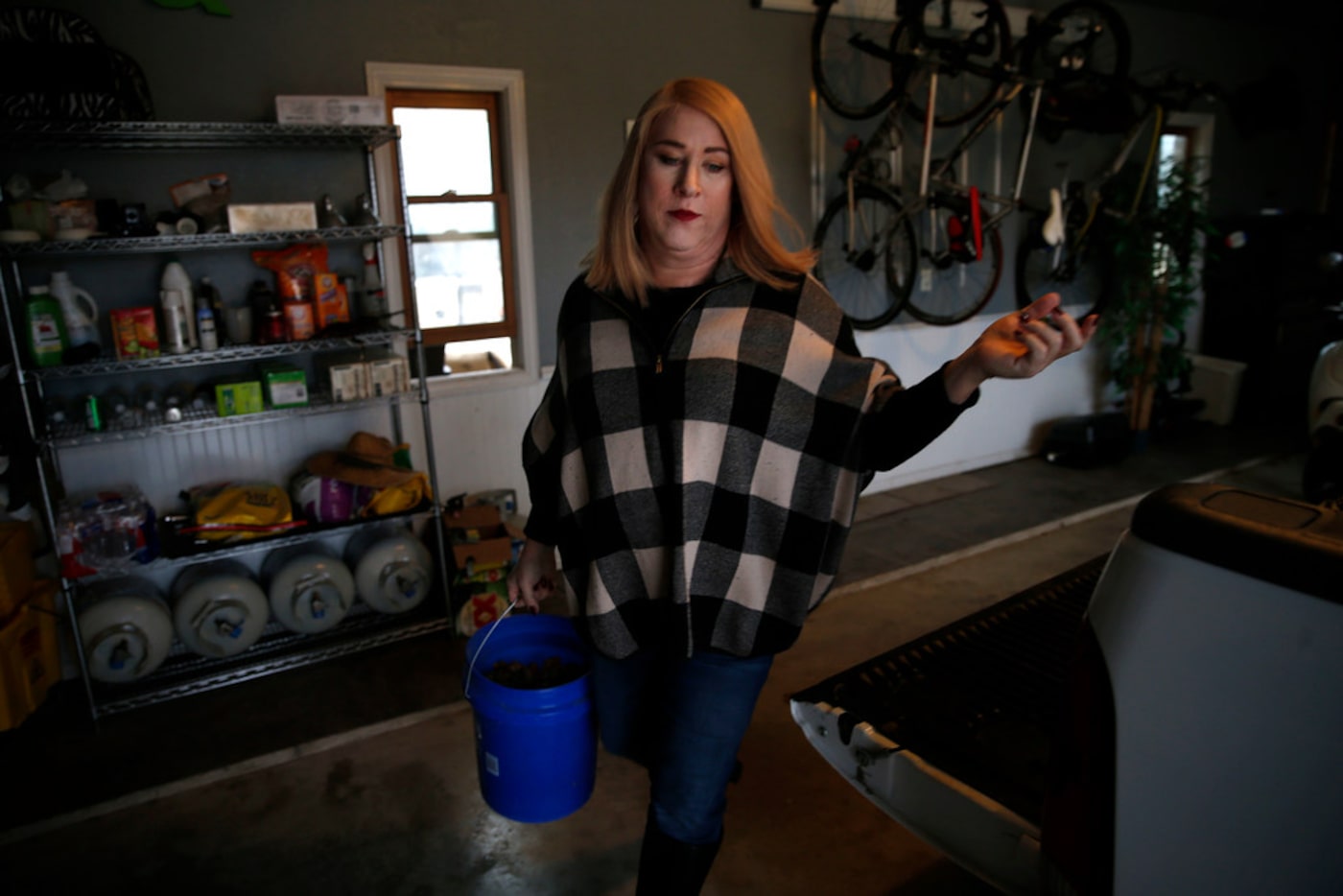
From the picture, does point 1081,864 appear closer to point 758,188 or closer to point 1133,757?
point 1133,757

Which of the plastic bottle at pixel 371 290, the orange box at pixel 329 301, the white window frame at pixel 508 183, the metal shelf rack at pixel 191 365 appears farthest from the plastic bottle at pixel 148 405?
the white window frame at pixel 508 183

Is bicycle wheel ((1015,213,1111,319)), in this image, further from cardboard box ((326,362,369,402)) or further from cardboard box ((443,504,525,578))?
cardboard box ((326,362,369,402))

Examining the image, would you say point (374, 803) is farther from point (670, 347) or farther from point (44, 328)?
point (44, 328)

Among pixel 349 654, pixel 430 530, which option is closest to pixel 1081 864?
pixel 349 654

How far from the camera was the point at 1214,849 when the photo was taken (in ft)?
2.96

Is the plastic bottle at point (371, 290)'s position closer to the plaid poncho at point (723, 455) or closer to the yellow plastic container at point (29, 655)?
the yellow plastic container at point (29, 655)

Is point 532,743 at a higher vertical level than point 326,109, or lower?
lower

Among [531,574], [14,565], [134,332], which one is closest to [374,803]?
[531,574]

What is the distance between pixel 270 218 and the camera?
113 inches

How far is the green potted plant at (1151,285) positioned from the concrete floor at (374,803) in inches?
132

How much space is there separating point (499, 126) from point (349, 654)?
228 centimetres

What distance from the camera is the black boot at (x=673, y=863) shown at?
157cm

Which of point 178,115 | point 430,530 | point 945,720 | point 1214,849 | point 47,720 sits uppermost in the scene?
point 178,115

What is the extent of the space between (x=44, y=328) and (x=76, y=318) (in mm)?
128
